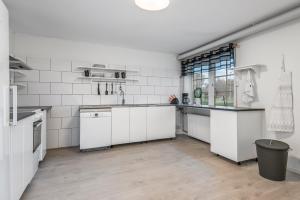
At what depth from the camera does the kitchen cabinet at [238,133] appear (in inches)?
103

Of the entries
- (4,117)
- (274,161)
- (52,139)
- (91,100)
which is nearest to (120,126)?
(91,100)

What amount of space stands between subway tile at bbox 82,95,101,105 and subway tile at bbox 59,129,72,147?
70cm

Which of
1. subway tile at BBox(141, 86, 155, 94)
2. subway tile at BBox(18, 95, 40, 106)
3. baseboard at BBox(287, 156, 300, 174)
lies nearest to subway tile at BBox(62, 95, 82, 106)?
subway tile at BBox(18, 95, 40, 106)

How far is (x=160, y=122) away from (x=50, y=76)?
8.54 ft

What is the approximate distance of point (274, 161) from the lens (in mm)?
2141

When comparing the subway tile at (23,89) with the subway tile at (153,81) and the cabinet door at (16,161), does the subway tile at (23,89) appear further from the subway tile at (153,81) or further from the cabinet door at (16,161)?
the subway tile at (153,81)

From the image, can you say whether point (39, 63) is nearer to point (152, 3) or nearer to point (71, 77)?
point (71, 77)

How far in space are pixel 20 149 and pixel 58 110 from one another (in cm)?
202

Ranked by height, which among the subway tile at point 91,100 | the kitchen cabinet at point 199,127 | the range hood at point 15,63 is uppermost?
the range hood at point 15,63

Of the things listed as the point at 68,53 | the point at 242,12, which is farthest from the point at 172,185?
the point at 68,53

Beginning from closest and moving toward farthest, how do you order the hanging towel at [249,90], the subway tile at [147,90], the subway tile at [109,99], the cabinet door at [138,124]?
the hanging towel at [249,90], the cabinet door at [138,124], the subway tile at [109,99], the subway tile at [147,90]

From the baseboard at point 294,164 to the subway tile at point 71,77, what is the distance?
4062 millimetres

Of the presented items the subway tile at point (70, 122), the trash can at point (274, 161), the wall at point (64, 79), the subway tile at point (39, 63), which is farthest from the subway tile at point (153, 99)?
the trash can at point (274, 161)

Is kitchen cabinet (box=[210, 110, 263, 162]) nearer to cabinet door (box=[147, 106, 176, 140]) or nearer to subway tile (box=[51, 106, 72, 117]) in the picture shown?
cabinet door (box=[147, 106, 176, 140])
